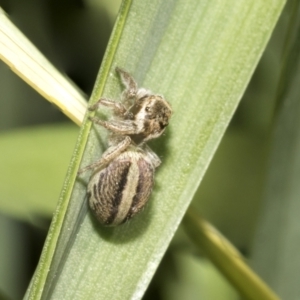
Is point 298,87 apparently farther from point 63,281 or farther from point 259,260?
point 63,281

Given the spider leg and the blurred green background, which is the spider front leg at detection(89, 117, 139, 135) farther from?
the blurred green background

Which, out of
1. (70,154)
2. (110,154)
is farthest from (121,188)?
(70,154)

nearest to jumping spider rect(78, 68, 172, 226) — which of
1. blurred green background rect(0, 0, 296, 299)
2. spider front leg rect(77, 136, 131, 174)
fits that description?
spider front leg rect(77, 136, 131, 174)

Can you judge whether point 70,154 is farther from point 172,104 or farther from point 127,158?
point 172,104

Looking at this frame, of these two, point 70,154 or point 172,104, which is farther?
point 70,154

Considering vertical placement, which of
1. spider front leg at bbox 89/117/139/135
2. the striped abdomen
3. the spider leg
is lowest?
the striped abdomen

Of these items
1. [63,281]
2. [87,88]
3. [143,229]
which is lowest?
[63,281]

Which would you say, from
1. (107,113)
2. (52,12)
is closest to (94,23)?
(52,12)

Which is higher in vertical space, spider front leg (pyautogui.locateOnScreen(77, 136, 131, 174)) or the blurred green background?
the blurred green background
